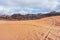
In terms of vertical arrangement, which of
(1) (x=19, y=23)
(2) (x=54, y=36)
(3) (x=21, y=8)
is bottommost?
(2) (x=54, y=36)

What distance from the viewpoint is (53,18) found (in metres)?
3.01

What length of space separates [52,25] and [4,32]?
1014mm

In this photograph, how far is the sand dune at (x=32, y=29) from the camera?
2324 millimetres

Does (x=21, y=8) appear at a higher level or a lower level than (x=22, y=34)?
higher

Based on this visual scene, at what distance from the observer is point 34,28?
2637 millimetres

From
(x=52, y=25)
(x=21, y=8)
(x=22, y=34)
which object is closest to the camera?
(x=22, y=34)

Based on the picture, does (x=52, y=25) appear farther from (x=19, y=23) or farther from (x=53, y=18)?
(x=19, y=23)

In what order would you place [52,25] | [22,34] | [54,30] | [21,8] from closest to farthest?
[22,34], [54,30], [52,25], [21,8]

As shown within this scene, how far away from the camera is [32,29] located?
259 centimetres

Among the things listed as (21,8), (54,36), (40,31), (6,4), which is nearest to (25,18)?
(21,8)

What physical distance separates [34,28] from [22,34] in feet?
1.13

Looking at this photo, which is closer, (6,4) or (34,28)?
(34,28)

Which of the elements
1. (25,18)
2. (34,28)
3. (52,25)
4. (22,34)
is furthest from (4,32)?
(52,25)

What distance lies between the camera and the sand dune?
7.63ft
